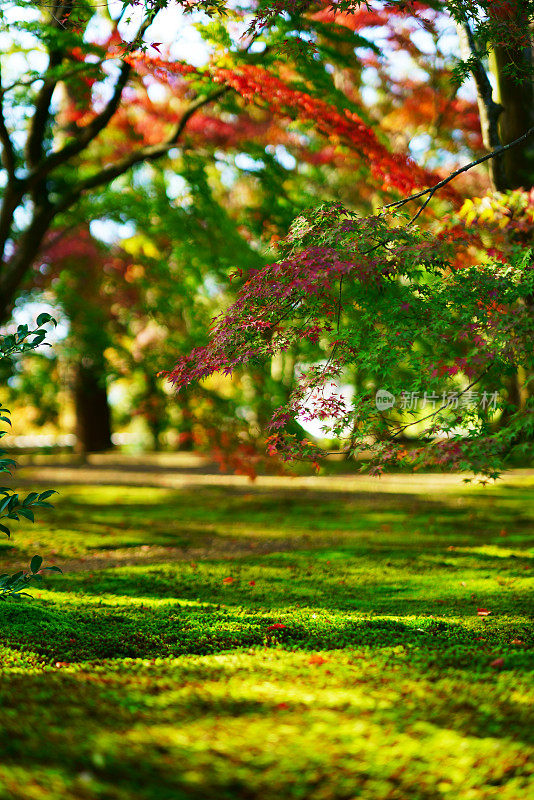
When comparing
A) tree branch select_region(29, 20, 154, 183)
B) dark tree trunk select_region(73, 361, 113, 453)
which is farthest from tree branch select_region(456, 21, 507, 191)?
dark tree trunk select_region(73, 361, 113, 453)

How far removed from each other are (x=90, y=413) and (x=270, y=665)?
1201 cm

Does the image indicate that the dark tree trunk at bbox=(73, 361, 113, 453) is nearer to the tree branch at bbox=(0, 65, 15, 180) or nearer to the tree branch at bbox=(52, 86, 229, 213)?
the tree branch at bbox=(52, 86, 229, 213)

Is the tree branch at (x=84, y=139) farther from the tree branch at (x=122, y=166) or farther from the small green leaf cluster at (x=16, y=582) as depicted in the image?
the small green leaf cluster at (x=16, y=582)

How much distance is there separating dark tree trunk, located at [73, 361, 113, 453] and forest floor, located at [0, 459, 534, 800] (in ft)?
24.0

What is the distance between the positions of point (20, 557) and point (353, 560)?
9.39 feet

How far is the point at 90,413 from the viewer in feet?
47.9

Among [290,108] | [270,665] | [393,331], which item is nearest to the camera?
[270,665]

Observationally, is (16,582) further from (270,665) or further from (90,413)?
(90,413)

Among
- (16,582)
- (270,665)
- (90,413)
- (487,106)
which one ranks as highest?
(487,106)

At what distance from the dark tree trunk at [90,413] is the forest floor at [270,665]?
7.31 m

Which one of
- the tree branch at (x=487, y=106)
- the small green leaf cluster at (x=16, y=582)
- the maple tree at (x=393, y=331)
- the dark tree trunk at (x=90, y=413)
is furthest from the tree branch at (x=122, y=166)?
the dark tree trunk at (x=90, y=413)

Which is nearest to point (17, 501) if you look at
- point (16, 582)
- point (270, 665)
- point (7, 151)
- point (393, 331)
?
point (16, 582)

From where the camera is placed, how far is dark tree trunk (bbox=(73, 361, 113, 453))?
14.2m

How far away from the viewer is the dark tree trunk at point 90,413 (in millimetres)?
14203
